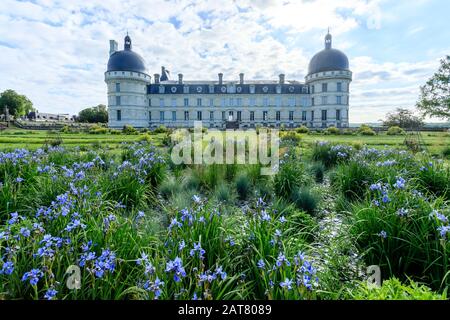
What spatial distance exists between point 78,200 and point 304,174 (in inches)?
155

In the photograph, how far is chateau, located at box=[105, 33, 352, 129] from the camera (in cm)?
4562

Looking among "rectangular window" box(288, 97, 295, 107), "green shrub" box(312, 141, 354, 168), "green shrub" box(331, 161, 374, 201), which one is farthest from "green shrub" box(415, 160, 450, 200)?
"rectangular window" box(288, 97, 295, 107)

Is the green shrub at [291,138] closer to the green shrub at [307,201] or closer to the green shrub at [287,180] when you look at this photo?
the green shrub at [287,180]

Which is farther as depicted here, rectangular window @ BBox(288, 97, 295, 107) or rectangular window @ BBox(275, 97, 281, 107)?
rectangular window @ BBox(275, 97, 281, 107)

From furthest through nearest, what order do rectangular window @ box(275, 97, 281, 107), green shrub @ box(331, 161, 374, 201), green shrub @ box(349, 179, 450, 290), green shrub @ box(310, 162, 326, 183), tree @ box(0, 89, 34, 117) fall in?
tree @ box(0, 89, 34, 117), rectangular window @ box(275, 97, 281, 107), green shrub @ box(310, 162, 326, 183), green shrub @ box(331, 161, 374, 201), green shrub @ box(349, 179, 450, 290)

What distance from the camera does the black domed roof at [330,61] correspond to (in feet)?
151

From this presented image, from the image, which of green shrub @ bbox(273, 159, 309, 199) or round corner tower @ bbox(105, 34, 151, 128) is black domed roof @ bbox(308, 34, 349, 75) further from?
green shrub @ bbox(273, 159, 309, 199)

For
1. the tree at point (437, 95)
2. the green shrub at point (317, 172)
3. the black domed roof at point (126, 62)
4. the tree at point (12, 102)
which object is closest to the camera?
the green shrub at point (317, 172)

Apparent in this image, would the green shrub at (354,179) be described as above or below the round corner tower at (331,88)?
below

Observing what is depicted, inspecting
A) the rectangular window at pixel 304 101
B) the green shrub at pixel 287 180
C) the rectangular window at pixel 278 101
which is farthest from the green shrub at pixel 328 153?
the rectangular window at pixel 304 101

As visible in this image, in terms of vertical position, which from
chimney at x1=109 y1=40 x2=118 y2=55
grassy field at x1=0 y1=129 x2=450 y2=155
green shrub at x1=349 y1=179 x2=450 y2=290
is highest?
chimney at x1=109 y1=40 x2=118 y2=55

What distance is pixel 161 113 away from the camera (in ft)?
164

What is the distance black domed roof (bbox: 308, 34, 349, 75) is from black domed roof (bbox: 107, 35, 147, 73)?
1281 inches
